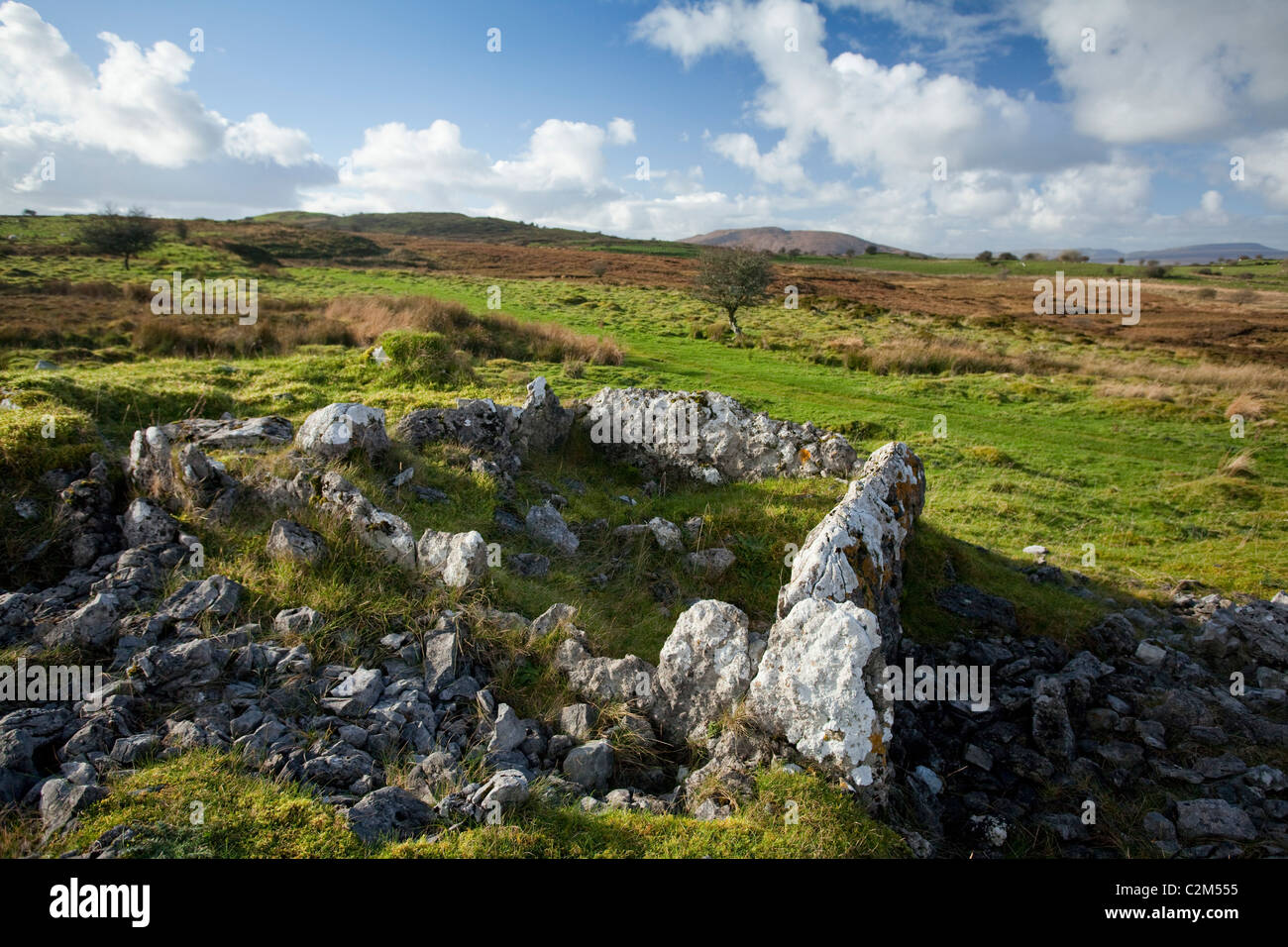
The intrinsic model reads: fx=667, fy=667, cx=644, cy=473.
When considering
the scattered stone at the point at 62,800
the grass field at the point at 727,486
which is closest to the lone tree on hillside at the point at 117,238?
the grass field at the point at 727,486

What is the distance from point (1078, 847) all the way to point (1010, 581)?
15.0ft

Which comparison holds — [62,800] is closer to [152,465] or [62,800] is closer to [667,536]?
[152,465]

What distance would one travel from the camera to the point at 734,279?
3856 centimetres

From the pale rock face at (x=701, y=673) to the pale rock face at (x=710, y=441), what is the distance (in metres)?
5.37

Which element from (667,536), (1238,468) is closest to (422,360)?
(667,536)

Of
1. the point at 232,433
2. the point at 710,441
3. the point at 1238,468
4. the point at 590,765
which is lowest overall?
the point at 590,765

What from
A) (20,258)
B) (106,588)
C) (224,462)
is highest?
(20,258)

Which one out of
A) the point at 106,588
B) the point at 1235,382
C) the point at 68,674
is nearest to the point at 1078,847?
the point at 68,674

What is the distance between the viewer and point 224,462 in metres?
8.27

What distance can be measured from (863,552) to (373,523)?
5128 mm

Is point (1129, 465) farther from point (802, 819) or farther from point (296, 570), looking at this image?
point (296, 570)

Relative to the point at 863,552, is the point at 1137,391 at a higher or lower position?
higher

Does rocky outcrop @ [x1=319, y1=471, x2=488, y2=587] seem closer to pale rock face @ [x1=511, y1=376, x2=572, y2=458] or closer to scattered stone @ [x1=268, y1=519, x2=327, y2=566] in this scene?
scattered stone @ [x1=268, y1=519, x2=327, y2=566]

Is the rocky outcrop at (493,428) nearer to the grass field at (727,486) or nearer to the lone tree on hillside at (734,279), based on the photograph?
the grass field at (727,486)
